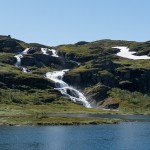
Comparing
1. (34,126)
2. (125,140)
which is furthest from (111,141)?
(34,126)

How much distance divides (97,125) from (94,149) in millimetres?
54519

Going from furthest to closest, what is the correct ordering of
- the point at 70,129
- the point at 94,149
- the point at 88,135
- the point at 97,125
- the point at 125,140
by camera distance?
the point at 97,125, the point at 70,129, the point at 88,135, the point at 125,140, the point at 94,149

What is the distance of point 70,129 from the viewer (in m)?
127

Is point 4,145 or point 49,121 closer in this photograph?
point 4,145

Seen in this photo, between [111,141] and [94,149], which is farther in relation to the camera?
[111,141]

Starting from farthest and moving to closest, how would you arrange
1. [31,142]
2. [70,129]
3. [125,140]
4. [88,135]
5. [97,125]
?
1. [97,125]
2. [70,129]
3. [88,135]
4. [125,140]
5. [31,142]

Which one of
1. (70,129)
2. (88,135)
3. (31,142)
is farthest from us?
(70,129)

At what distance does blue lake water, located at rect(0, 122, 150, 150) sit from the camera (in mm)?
91750

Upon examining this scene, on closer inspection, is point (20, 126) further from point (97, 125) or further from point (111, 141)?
point (111, 141)

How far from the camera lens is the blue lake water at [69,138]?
91.8 metres

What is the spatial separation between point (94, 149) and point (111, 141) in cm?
1455

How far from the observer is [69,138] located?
10688cm

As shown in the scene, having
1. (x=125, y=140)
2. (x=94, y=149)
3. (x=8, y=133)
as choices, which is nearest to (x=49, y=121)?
(x=8, y=133)

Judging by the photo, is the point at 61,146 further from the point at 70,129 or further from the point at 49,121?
the point at 49,121
